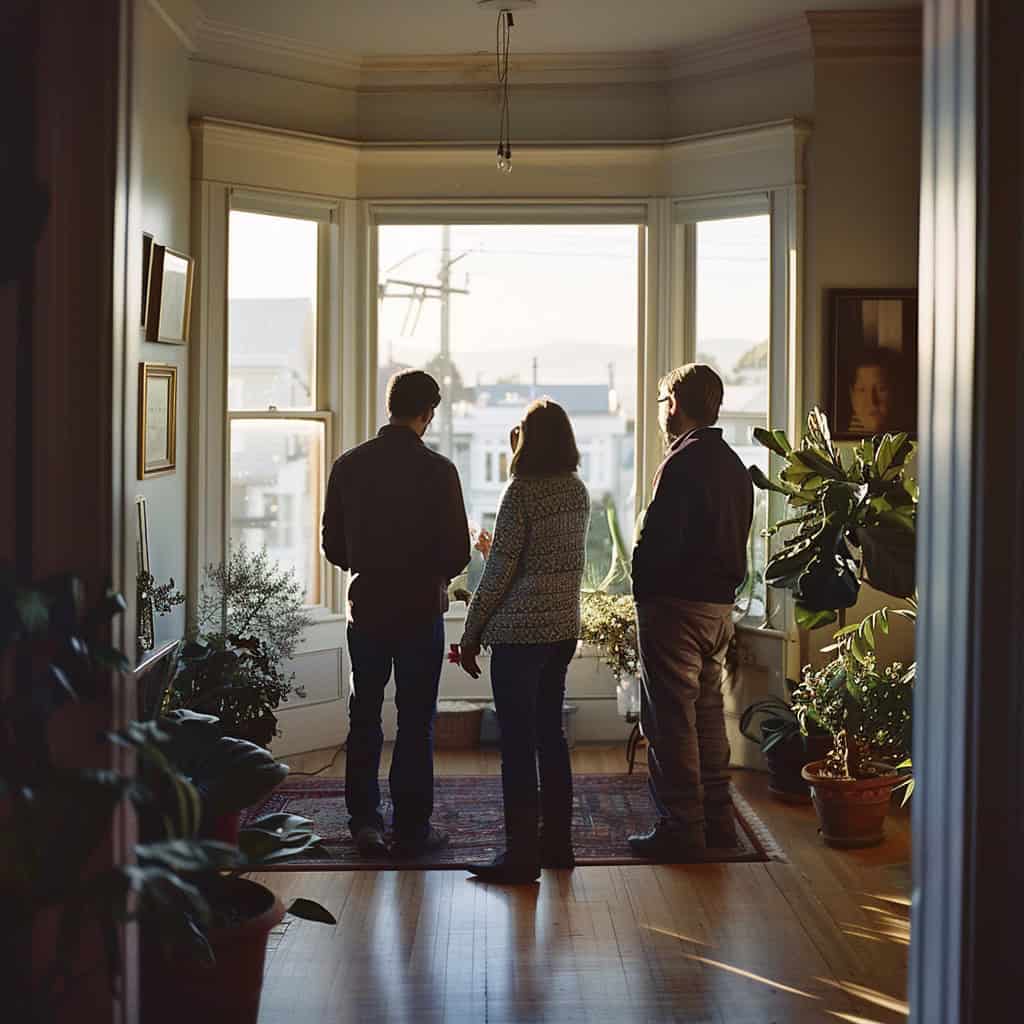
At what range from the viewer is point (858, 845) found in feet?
15.6

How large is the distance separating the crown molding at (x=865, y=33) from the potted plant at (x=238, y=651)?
2.96m

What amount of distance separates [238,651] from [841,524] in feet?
7.79

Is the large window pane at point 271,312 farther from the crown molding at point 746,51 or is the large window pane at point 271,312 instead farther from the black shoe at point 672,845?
the black shoe at point 672,845

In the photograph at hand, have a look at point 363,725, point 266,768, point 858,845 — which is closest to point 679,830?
point 858,845

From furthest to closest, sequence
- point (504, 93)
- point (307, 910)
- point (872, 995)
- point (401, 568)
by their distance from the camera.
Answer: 1. point (504, 93)
2. point (401, 568)
3. point (872, 995)
4. point (307, 910)

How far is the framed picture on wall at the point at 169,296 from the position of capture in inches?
200

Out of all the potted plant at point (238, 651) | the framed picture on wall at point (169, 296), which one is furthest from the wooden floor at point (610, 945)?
the framed picture on wall at point (169, 296)

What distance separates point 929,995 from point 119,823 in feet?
4.46

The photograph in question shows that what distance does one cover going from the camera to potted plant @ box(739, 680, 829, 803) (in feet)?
17.2

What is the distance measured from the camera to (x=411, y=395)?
14.9 feet

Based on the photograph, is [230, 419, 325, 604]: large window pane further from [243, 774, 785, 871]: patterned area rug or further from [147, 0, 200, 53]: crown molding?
[147, 0, 200, 53]: crown molding

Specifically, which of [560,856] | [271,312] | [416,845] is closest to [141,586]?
[416,845]

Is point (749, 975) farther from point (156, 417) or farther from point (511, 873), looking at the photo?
point (156, 417)

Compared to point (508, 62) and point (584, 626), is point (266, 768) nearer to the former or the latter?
point (584, 626)
